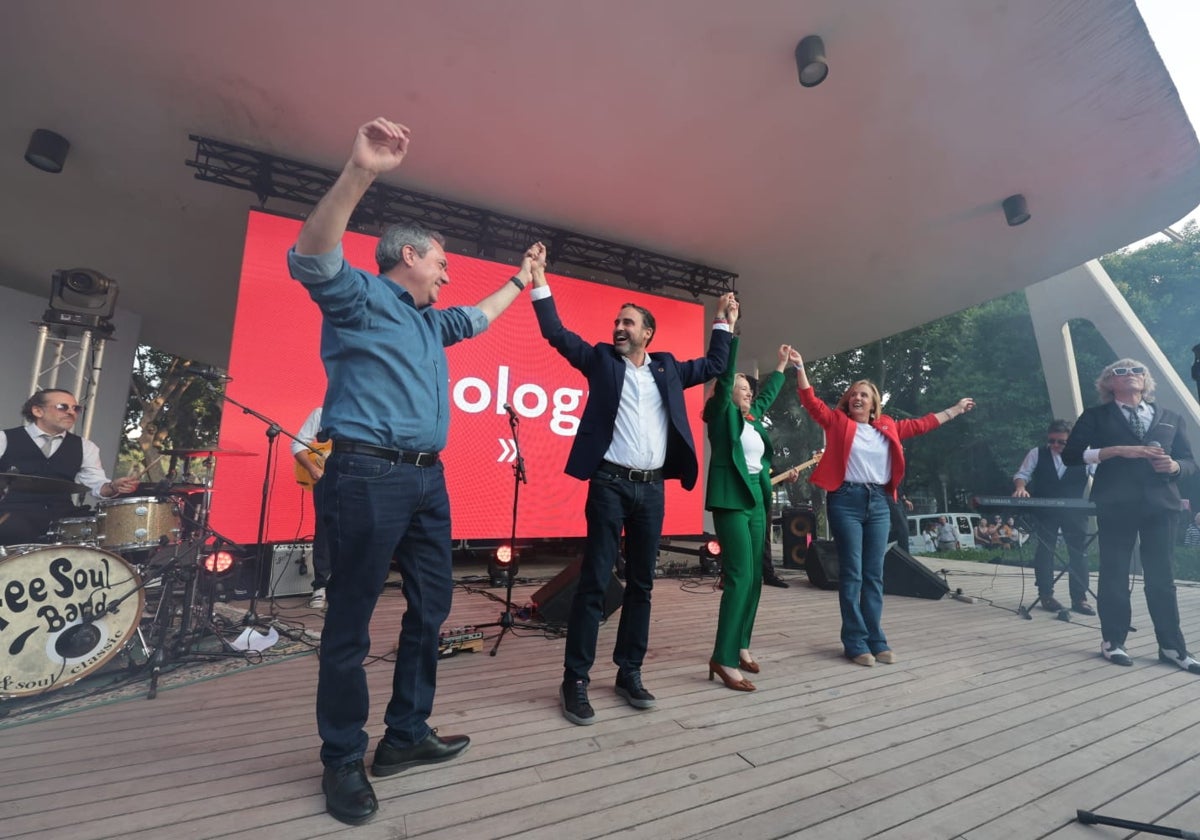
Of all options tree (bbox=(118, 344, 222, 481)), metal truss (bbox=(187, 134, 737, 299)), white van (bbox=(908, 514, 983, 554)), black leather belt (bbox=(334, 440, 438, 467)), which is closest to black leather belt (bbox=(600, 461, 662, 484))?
black leather belt (bbox=(334, 440, 438, 467))

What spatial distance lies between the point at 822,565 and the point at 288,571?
5895 millimetres

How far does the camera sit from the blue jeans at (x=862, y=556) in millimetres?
3172

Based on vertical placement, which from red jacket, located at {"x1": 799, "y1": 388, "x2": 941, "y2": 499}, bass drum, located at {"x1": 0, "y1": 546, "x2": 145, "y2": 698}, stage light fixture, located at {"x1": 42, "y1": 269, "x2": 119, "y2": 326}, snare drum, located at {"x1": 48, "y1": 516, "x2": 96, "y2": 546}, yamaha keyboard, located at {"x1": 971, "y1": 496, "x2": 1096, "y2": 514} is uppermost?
stage light fixture, located at {"x1": 42, "y1": 269, "x2": 119, "y2": 326}

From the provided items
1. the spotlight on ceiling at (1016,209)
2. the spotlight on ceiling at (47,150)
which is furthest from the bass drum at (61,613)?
the spotlight on ceiling at (1016,209)

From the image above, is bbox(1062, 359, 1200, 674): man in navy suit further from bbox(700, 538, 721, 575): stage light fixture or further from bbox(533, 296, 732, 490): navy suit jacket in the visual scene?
bbox(700, 538, 721, 575): stage light fixture

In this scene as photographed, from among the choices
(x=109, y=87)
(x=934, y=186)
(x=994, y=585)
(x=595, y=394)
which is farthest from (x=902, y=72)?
(x=109, y=87)

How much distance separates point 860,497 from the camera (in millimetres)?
3254

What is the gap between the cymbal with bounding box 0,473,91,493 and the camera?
2314 millimetres

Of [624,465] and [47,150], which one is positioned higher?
[47,150]

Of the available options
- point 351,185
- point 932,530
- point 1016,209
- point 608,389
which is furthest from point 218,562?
point 932,530

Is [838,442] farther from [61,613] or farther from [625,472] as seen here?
[61,613]

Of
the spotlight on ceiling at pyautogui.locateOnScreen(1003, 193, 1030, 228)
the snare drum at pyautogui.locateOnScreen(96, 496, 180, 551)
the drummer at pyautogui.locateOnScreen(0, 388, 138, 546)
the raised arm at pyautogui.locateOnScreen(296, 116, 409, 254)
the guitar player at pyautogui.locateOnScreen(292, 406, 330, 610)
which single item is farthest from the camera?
the spotlight on ceiling at pyautogui.locateOnScreen(1003, 193, 1030, 228)

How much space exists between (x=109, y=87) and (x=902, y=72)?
6563 millimetres

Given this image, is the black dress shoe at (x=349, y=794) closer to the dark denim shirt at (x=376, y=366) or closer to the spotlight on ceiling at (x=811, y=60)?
the dark denim shirt at (x=376, y=366)
